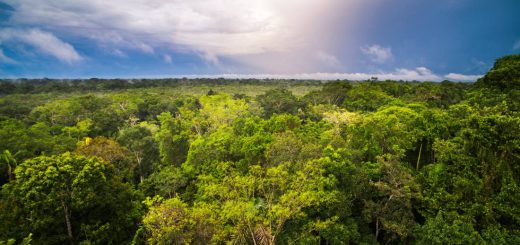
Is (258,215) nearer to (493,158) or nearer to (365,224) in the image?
(365,224)

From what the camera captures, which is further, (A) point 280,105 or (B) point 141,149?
(A) point 280,105

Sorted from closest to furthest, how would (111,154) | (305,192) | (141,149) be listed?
(305,192) < (111,154) < (141,149)

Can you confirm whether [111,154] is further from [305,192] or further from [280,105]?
[280,105]

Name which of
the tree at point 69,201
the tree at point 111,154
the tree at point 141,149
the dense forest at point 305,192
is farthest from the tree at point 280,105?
the tree at point 69,201

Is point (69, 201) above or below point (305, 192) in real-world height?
below

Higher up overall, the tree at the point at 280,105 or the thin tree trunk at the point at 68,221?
the tree at the point at 280,105

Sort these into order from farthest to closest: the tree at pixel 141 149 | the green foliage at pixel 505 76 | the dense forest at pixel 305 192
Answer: the tree at pixel 141 149, the green foliage at pixel 505 76, the dense forest at pixel 305 192

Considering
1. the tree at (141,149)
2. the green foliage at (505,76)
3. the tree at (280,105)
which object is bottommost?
the tree at (141,149)

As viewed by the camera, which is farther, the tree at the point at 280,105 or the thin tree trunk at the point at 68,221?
the tree at the point at 280,105

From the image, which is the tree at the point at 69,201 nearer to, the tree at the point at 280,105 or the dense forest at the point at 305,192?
the dense forest at the point at 305,192

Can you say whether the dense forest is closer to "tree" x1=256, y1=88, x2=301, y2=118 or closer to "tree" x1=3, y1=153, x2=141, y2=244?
"tree" x1=3, y1=153, x2=141, y2=244

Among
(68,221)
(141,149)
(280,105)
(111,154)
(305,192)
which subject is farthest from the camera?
(280,105)

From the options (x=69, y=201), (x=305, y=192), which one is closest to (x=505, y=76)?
(x=305, y=192)
